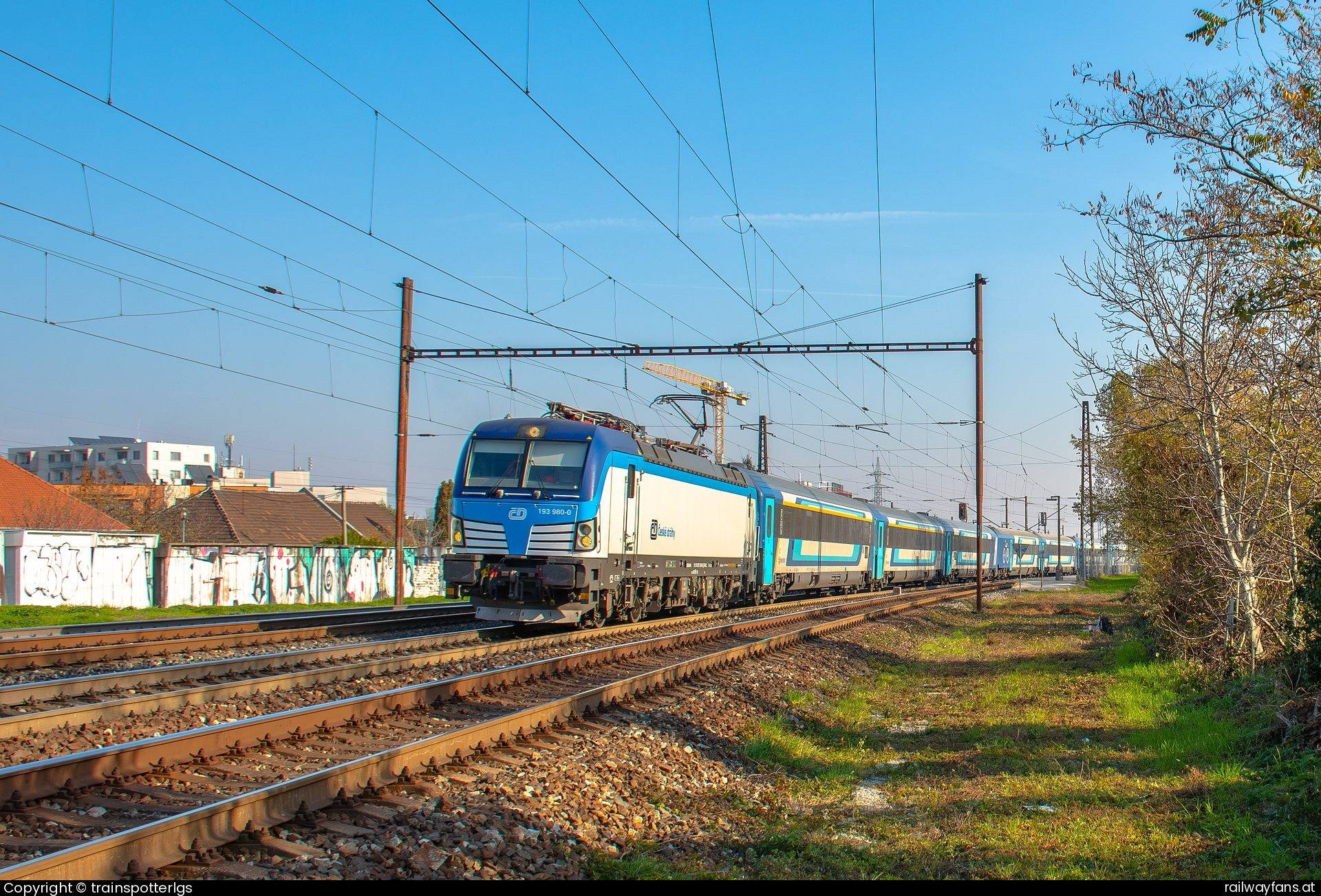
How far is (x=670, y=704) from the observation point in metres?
10.2

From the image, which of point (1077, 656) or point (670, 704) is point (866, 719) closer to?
point (670, 704)

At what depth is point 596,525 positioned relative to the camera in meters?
14.8

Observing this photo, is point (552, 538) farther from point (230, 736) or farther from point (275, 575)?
point (275, 575)

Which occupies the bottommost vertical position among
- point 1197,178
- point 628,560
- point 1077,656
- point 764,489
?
point 1077,656

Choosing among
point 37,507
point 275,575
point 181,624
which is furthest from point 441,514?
point 181,624

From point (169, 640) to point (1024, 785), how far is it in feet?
37.5

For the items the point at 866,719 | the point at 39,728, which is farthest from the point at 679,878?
the point at 866,719

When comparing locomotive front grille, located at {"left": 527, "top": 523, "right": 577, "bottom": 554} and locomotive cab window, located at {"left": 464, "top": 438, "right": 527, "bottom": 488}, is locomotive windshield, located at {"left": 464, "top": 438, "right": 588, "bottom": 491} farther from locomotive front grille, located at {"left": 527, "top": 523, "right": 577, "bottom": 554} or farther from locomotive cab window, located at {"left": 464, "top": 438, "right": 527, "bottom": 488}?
locomotive front grille, located at {"left": 527, "top": 523, "right": 577, "bottom": 554}

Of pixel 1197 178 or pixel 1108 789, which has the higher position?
pixel 1197 178

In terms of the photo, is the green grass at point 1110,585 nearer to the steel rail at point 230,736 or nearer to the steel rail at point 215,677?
the steel rail at point 215,677

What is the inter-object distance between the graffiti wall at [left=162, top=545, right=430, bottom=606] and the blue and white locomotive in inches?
478

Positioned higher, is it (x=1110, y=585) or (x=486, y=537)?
(x=486, y=537)

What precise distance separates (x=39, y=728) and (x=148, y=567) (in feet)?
61.8

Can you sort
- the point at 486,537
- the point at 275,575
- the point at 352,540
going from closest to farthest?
the point at 486,537 → the point at 275,575 → the point at 352,540
